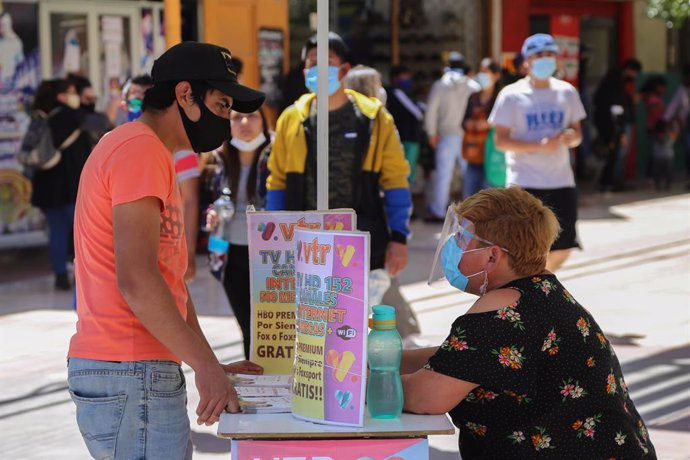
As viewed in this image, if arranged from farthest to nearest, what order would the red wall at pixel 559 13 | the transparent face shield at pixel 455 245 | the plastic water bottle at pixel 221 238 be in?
1. the red wall at pixel 559 13
2. the plastic water bottle at pixel 221 238
3. the transparent face shield at pixel 455 245

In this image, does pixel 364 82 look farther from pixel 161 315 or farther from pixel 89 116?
pixel 161 315

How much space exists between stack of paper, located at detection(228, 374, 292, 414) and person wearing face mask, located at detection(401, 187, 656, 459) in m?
0.37

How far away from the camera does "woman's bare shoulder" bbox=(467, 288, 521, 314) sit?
333 cm

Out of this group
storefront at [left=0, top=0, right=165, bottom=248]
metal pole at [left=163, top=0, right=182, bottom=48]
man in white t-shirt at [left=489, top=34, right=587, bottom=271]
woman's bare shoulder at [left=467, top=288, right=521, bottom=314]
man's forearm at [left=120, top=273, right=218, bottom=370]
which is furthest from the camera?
storefront at [left=0, top=0, right=165, bottom=248]

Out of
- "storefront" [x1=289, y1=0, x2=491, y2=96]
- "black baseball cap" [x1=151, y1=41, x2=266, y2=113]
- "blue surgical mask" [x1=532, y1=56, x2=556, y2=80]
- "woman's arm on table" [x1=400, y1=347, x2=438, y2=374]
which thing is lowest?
"woman's arm on table" [x1=400, y1=347, x2=438, y2=374]

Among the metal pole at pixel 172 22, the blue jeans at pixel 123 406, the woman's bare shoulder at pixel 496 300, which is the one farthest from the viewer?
the metal pole at pixel 172 22

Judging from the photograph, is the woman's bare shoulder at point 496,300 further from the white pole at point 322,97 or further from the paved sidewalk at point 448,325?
the paved sidewalk at point 448,325

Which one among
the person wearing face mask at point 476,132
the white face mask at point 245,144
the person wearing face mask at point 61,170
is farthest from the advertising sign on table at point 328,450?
the person wearing face mask at point 476,132

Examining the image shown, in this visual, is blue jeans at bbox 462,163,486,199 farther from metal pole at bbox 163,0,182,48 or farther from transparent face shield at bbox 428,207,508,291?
transparent face shield at bbox 428,207,508,291

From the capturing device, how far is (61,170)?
1023cm

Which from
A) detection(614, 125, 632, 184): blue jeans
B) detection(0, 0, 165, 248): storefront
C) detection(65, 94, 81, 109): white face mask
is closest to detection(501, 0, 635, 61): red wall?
detection(614, 125, 632, 184): blue jeans

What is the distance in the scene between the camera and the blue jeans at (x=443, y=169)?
14383 mm

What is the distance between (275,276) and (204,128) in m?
0.71

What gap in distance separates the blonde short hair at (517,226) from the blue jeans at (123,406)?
0.99 m
